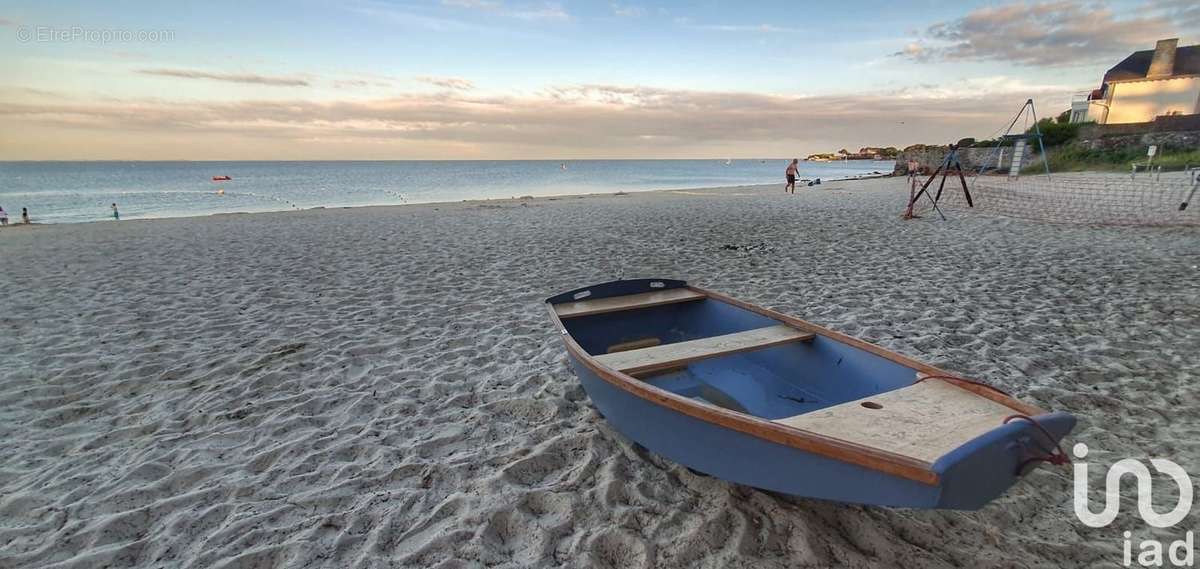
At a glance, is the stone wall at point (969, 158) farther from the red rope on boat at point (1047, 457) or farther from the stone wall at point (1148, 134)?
the red rope on boat at point (1047, 457)

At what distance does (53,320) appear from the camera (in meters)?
A: 6.12

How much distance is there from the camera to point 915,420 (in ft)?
7.59

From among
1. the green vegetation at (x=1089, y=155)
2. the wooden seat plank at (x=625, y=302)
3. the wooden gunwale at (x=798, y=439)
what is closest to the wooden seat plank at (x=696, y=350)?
the wooden gunwale at (x=798, y=439)

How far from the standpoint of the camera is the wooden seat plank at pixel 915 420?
2.08m

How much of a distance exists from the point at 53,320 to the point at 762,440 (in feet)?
26.6

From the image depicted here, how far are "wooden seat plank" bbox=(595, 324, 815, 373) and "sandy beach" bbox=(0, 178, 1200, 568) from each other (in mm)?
601

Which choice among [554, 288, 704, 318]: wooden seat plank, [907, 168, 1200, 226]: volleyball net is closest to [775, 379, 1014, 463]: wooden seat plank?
[554, 288, 704, 318]: wooden seat plank

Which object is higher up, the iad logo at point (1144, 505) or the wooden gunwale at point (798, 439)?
the wooden gunwale at point (798, 439)

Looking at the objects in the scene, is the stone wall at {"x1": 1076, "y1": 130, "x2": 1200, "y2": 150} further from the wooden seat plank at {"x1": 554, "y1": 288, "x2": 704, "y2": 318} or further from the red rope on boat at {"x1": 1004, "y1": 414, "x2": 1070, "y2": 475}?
the red rope on boat at {"x1": 1004, "y1": 414, "x2": 1070, "y2": 475}

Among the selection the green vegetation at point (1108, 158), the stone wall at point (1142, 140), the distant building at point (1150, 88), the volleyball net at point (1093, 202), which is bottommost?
the volleyball net at point (1093, 202)

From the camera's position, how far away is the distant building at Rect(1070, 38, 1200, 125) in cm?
3678

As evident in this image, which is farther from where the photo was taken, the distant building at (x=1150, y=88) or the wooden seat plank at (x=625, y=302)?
the distant building at (x=1150, y=88)

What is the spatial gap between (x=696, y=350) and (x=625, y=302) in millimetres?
1329

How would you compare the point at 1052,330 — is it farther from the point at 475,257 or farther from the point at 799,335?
the point at 475,257
